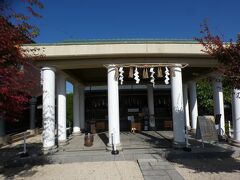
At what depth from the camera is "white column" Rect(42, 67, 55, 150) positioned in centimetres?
919

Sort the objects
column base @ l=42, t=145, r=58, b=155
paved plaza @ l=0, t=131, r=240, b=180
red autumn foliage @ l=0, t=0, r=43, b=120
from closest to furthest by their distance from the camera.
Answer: red autumn foliage @ l=0, t=0, r=43, b=120 < paved plaza @ l=0, t=131, r=240, b=180 < column base @ l=42, t=145, r=58, b=155

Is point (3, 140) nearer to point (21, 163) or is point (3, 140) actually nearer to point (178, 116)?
point (21, 163)

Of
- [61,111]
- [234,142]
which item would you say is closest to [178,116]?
[234,142]

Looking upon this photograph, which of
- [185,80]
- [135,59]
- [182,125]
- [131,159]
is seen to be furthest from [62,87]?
[185,80]

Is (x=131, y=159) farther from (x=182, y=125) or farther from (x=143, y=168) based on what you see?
(x=182, y=125)

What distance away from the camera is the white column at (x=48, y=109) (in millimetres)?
9188

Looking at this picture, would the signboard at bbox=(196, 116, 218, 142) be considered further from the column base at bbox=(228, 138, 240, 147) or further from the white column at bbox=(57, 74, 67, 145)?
the white column at bbox=(57, 74, 67, 145)

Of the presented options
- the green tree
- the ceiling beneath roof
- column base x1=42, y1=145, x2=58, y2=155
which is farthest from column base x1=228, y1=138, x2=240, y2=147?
the green tree

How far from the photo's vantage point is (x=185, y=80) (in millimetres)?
15680

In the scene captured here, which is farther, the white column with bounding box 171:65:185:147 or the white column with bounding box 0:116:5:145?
the white column with bounding box 0:116:5:145

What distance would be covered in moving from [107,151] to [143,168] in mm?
2288

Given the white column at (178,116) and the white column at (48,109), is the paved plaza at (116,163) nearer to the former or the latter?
the white column at (178,116)

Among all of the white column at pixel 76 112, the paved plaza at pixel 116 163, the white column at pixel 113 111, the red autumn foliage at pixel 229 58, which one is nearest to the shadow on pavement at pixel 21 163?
the paved plaza at pixel 116 163

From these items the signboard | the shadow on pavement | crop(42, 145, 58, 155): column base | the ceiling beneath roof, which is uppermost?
the ceiling beneath roof
